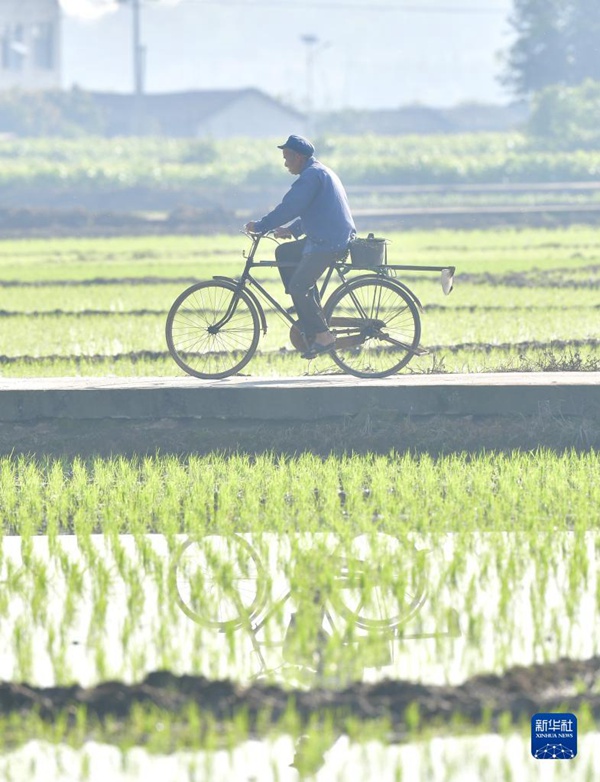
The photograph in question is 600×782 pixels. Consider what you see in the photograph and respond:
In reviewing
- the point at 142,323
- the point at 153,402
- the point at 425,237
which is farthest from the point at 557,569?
the point at 425,237

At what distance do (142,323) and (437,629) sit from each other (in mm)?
10027

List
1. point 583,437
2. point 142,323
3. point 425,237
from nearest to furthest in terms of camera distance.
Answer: point 583,437 < point 142,323 < point 425,237

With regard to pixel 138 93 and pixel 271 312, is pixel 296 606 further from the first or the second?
pixel 138 93

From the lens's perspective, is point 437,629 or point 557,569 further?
point 557,569

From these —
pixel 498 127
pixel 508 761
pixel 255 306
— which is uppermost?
pixel 498 127

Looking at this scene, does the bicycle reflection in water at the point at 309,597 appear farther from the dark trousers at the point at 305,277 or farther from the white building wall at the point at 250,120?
the white building wall at the point at 250,120

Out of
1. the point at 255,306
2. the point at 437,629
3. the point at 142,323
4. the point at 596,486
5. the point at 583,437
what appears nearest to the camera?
the point at 437,629

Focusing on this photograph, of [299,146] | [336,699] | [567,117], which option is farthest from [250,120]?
[336,699]

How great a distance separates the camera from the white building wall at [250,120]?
258 ft

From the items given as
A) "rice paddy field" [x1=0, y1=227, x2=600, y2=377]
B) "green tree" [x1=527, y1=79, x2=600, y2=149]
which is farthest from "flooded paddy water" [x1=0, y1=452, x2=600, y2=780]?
"green tree" [x1=527, y1=79, x2=600, y2=149]

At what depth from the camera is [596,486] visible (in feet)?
24.0

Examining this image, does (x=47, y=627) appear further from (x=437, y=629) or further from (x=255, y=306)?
(x=255, y=306)

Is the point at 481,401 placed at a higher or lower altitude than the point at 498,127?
lower

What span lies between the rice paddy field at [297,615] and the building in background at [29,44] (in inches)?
2800
